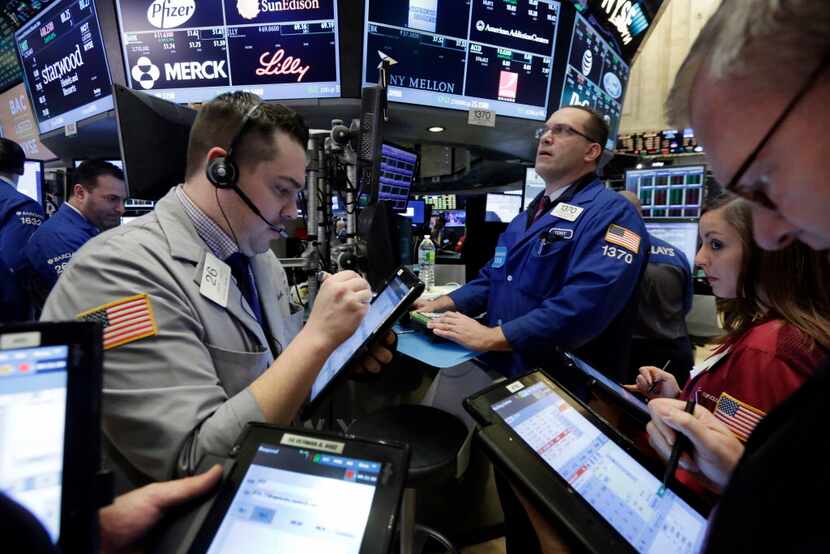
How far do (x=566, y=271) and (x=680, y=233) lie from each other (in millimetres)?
2923

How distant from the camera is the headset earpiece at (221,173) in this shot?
1000 mm

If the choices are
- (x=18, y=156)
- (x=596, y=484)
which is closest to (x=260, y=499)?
(x=596, y=484)

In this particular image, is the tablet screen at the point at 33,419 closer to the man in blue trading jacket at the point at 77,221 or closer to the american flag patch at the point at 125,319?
the american flag patch at the point at 125,319

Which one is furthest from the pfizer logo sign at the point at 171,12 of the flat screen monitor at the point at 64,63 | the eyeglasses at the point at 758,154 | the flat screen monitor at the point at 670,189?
the flat screen monitor at the point at 670,189

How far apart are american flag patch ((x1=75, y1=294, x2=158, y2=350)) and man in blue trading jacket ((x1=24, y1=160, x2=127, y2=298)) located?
7.22 feet

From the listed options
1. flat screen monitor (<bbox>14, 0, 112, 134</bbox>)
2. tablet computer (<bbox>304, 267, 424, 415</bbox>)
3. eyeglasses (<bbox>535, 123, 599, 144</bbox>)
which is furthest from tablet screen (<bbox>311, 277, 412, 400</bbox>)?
flat screen monitor (<bbox>14, 0, 112, 134</bbox>)

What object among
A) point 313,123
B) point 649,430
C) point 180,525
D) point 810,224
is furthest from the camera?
point 313,123

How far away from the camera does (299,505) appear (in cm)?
56

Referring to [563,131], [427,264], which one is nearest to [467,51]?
[563,131]

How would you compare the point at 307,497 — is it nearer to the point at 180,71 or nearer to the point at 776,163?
the point at 776,163

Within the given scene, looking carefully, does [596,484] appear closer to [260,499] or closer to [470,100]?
[260,499]

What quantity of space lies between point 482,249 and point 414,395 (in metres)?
1.67

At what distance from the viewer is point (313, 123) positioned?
2.84m

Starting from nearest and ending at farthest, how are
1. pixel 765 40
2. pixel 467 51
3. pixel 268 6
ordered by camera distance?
pixel 765 40, pixel 268 6, pixel 467 51
